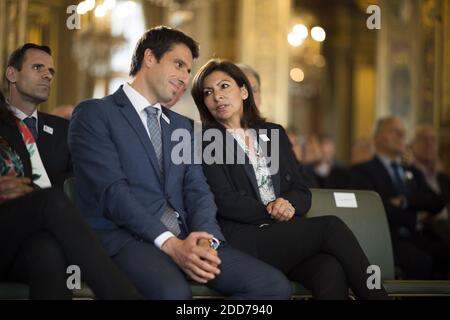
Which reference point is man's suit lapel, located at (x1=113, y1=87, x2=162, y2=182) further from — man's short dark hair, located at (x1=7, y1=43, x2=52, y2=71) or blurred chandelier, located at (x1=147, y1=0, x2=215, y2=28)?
blurred chandelier, located at (x1=147, y1=0, x2=215, y2=28)

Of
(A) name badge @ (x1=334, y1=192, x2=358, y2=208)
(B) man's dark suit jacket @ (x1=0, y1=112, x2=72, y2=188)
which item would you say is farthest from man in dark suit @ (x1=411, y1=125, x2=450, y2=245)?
(B) man's dark suit jacket @ (x1=0, y1=112, x2=72, y2=188)

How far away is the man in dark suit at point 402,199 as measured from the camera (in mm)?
5199

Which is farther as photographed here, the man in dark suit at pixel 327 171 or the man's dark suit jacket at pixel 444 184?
the man in dark suit at pixel 327 171

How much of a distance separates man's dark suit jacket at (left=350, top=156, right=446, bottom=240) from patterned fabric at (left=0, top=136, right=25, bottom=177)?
9.09 ft

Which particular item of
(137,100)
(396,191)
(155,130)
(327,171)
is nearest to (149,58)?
(137,100)

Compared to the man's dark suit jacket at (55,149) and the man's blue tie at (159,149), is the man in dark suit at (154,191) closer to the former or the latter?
the man's blue tie at (159,149)

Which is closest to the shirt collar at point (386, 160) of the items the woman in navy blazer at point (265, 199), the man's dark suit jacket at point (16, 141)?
the woman in navy blazer at point (265, 199)

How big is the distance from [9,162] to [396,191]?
10.5 feet

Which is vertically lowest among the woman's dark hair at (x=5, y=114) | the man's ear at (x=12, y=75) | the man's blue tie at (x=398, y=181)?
the man's blue tie at (x=398, y=181)

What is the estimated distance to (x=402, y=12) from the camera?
1145 cm

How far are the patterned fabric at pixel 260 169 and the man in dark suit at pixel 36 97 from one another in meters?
0.92

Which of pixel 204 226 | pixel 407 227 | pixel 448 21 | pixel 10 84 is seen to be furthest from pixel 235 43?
pixel 204 226

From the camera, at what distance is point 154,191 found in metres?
3.28

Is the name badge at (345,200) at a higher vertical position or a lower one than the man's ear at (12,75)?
lower
